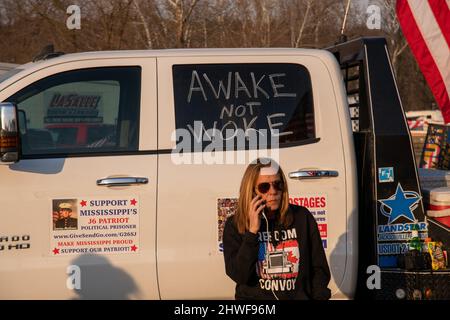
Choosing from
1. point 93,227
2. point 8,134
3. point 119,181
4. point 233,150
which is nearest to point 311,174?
point 233,150

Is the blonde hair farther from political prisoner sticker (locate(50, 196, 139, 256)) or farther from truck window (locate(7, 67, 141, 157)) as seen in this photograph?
truck window (locate(7, 67, 141, 157))

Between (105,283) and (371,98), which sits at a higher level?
(371,98)

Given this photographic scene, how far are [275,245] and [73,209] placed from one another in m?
1.25

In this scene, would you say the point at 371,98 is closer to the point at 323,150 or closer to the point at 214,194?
the point at 323,150

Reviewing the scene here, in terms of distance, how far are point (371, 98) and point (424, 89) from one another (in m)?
46.1

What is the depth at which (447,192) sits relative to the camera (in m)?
4.17

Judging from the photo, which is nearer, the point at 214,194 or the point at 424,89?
the point at 214,194

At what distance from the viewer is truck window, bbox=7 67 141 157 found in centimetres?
396

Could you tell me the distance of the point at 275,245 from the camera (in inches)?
132

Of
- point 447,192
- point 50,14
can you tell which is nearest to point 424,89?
point 50,14

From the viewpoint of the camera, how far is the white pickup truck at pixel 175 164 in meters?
3.82

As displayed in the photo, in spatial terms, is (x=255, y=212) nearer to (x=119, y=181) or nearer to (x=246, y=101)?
(x=119, y=181)

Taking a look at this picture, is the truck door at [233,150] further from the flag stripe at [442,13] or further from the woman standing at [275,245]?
the flag stripe at [442,13]
